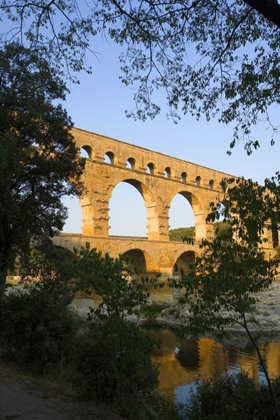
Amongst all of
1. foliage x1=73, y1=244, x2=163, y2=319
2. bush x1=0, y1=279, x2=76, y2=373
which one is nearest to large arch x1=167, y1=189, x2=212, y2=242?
bush x1=0, y1=279, x2=76, y2=373

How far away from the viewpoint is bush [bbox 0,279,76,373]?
749 centimetres

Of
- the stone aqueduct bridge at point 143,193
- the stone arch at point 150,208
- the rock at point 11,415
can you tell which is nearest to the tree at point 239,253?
the rock at point 11,415

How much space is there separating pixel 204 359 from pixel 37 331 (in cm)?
609

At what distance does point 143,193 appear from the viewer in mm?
29250

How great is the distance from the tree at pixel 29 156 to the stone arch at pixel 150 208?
18.7 m

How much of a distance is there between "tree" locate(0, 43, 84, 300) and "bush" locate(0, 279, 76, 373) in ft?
3.74

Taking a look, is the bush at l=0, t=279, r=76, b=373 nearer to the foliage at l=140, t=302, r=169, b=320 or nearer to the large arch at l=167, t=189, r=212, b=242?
the foliage at l=140, t=302, r=169, b=320

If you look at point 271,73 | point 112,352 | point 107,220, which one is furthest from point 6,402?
point 107,220

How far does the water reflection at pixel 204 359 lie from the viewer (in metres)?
9.76

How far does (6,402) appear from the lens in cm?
535

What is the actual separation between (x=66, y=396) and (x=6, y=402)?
1.08m

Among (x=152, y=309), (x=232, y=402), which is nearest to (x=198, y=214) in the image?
(x=152, y=309)

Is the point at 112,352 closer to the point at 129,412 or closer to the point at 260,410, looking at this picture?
the point at 129,412

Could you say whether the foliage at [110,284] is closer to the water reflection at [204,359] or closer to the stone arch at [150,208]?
the water reflection at [204,359]
